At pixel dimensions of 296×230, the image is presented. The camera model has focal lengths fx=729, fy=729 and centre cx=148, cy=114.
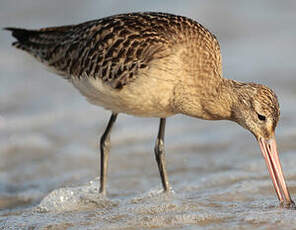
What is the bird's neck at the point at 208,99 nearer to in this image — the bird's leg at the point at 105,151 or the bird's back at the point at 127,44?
the bird's back at the point at 127,44

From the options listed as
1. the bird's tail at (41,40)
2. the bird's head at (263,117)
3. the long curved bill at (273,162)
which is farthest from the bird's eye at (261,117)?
the bird's tail at (41,40)

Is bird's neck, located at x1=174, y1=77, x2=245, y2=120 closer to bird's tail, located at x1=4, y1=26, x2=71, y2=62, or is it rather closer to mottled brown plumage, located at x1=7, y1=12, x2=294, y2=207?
mottled brown plumage, located at x1=7, y1=12, x2=294, y2=207

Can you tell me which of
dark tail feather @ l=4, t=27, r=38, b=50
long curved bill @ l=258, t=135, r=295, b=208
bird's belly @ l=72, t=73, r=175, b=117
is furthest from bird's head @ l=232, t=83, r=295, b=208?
dark tail feather @ l=4, t=27, r=38, b=50

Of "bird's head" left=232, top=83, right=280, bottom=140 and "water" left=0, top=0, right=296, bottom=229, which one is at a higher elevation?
"bird's head" left=232, top=83, right=280, bottom=140

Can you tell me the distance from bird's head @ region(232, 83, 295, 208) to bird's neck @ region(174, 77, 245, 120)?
0.20ft

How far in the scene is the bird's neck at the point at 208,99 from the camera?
19.8 feet

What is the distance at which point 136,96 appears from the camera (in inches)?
238

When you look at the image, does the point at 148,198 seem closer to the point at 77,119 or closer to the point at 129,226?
the point at 129,226

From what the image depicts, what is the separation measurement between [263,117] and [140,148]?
229 centimetres

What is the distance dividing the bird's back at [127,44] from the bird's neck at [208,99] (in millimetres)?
243

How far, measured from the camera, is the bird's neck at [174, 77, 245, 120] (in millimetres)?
6031

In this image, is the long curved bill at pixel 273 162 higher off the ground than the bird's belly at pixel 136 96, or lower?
lower

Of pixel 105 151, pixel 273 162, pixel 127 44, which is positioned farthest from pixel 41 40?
pixel 273 162

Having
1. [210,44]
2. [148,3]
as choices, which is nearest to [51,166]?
[210,44]
